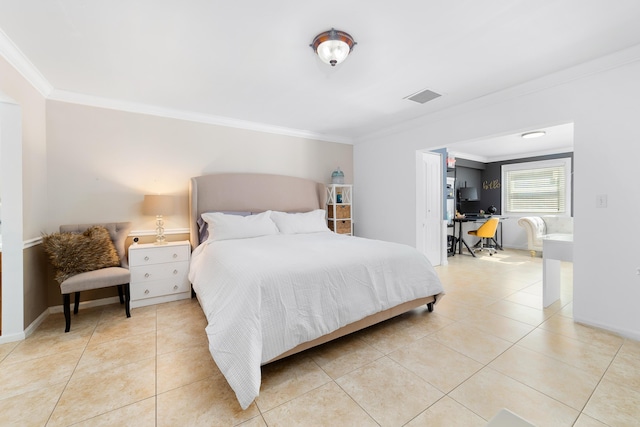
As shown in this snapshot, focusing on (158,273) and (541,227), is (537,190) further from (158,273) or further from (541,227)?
(158,273)

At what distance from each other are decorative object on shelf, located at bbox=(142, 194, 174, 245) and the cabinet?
244 cm

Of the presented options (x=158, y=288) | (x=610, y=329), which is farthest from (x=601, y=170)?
(x=158, y=288)

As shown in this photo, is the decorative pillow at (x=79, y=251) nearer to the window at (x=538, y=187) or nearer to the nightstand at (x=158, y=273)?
the nightstand at (x=158, y=273)

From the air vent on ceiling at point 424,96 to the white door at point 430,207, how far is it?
1.21 m

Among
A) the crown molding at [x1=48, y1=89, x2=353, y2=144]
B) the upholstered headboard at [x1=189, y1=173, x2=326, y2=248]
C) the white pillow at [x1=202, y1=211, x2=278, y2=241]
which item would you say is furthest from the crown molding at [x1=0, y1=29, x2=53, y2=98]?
the white pillow at [x1=202, y1=211, x2=278, y2=241]

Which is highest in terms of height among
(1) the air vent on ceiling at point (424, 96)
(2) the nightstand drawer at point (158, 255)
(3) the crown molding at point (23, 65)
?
(1) the air vent on ceiling at point (424, 96)

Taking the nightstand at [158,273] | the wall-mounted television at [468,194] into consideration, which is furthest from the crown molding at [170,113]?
the wall-mounted television at [468,194]

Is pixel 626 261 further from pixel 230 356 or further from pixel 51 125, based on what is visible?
pixel 51 125

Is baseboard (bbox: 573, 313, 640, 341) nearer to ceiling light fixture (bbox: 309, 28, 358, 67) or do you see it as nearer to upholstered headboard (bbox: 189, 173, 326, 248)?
ceiling light fixture (bbox: 309, 28, 358, 67)

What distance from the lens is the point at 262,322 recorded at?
5.54 feet

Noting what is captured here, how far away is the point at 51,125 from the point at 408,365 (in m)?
4.19

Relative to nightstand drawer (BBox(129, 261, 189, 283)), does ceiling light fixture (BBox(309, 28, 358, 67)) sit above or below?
above

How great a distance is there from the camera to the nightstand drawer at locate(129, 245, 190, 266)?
117 inches

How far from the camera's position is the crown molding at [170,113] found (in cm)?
302
